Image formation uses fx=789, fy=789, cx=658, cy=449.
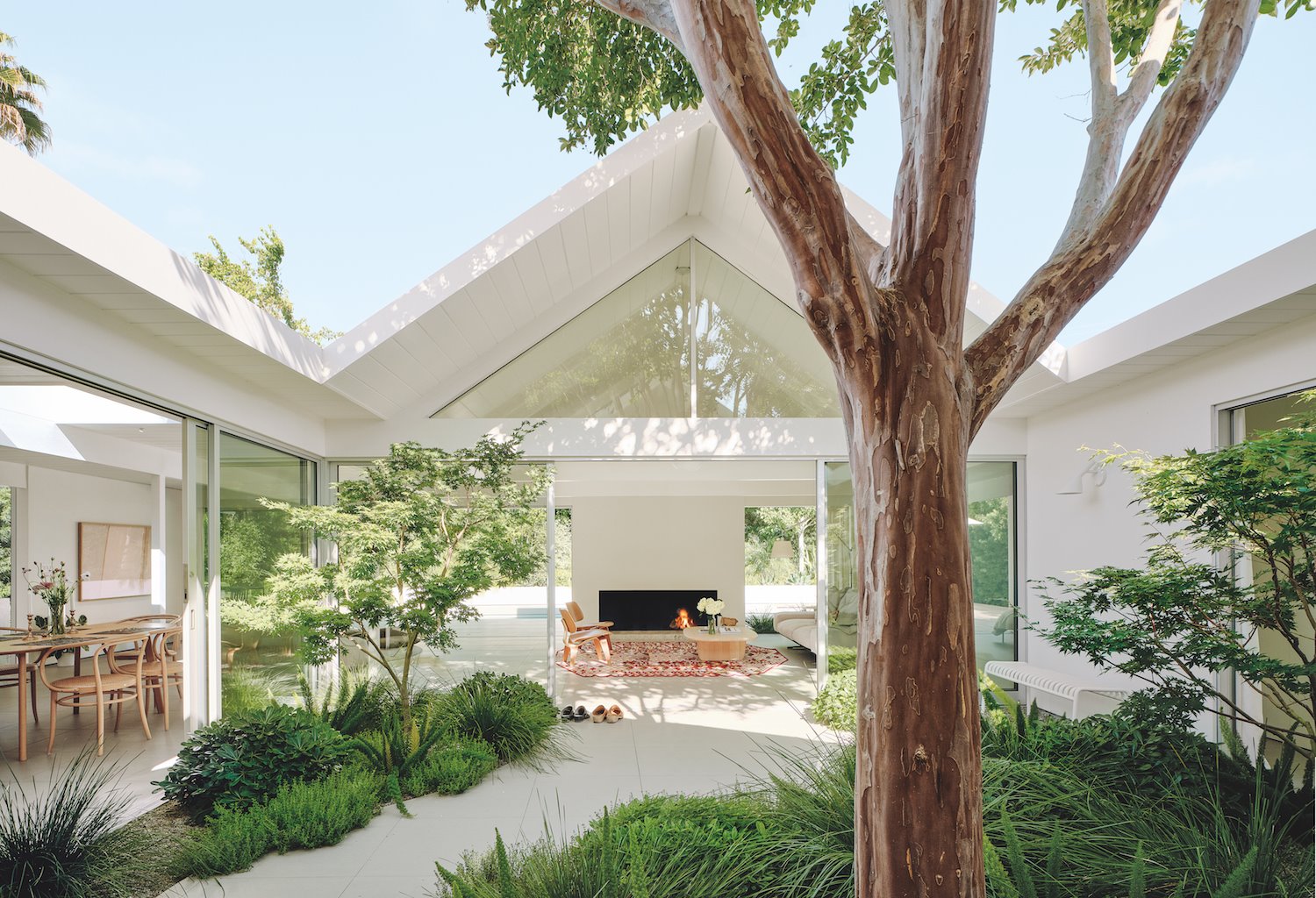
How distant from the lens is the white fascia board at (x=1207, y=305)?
11.6 feet

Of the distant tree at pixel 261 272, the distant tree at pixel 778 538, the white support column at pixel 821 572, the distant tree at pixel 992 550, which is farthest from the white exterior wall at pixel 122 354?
the distant tree at pixel 778 538

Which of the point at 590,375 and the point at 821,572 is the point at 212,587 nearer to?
the point at 590,375

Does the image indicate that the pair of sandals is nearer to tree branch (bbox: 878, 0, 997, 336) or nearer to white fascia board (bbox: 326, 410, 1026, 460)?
white fascia board (bbox: 326, 410, 1026, 460)

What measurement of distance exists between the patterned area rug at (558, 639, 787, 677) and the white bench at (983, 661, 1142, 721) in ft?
11.4

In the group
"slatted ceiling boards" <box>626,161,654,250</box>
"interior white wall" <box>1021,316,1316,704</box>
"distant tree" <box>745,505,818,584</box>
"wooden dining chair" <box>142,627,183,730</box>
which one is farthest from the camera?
"distant tree" <box>745,505,818,584</box>

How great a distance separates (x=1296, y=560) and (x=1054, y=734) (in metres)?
1.38

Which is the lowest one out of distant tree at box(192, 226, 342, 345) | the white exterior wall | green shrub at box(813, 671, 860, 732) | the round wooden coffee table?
the round wooden coffee table

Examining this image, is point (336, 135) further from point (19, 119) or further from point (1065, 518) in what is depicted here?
point (1065, 518)

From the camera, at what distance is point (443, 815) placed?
165 inches

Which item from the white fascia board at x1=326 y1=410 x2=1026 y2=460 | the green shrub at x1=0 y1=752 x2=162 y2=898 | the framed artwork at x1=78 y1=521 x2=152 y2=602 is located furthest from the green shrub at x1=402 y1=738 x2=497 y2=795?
the framed artwork at x1=78 y1=521 x2=152 y2=602

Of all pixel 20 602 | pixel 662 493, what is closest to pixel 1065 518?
pixel 662 493

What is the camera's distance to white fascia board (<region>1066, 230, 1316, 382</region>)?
11.6 feet

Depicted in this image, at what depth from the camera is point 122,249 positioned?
3.18 m

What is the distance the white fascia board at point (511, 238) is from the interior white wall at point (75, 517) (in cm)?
710
